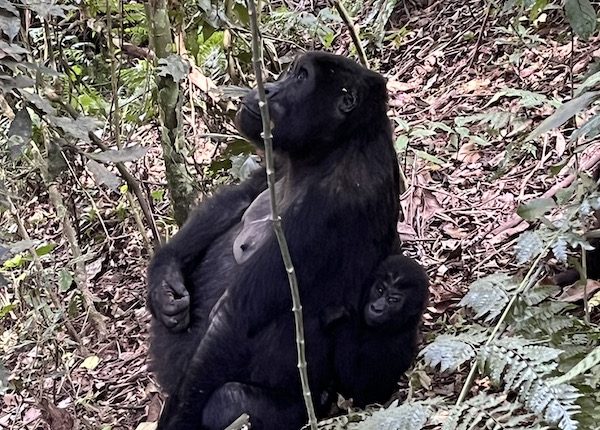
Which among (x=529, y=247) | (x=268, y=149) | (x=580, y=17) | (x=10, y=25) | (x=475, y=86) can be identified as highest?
(x=10, y=25)

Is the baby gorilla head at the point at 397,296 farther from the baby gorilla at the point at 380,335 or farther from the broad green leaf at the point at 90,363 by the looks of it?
the broad green leaf at the point at 90,363

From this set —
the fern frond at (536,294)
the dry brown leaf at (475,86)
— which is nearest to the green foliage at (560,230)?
the fern frond at (536,294)

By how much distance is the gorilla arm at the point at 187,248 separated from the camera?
12.8 feet

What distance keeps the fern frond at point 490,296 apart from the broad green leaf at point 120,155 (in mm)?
1520

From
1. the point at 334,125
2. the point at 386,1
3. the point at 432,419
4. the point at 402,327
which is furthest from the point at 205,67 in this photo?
the point at 432,419

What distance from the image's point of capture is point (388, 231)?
3.76m

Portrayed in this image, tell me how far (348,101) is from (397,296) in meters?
0.82

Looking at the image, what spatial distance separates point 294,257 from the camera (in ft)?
11.7

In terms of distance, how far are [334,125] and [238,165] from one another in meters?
1.08

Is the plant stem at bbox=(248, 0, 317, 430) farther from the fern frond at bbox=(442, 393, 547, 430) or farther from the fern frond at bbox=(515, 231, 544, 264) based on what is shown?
the fern frond at bbox=(515, 231, 544, 264)

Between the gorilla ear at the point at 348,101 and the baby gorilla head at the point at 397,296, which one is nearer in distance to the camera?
the baby gorilla head at the point at 397,296

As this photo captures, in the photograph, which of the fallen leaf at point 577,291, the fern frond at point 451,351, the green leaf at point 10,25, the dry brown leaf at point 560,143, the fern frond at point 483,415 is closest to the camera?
the fern frond at point 483,415

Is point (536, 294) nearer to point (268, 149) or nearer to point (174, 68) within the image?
point (268, 149)

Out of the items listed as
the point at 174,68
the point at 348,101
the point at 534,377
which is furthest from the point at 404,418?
the point at 174,68
